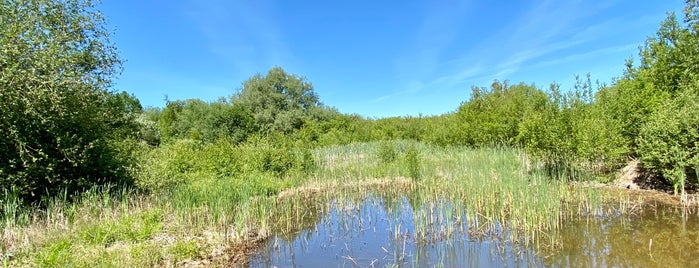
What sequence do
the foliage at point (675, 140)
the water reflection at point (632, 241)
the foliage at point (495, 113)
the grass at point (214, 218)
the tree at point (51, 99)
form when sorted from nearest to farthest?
the water reflection at point (632, 241)
the grass at point (214, 218)
the tree at point (51, 99)
the foliage at point (675, 140)
the foliage at point (495, 113)

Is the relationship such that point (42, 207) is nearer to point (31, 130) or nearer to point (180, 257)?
point (31, 130)

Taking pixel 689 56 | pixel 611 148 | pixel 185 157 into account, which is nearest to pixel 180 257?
pixel 185 157

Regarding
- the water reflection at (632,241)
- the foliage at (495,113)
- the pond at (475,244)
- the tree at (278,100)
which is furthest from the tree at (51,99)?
the tree at (278,100)

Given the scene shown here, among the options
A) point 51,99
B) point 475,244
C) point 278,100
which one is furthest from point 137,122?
point 278,100

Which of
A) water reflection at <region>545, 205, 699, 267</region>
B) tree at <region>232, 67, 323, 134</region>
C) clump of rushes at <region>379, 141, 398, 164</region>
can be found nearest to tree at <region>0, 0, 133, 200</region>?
water reflection at <region>545, 205, 699, 267</region>

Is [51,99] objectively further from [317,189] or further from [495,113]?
[495,113]

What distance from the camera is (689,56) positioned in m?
10.8

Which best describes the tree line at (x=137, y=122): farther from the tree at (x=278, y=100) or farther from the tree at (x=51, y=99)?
the tree at (x=278, y=100)

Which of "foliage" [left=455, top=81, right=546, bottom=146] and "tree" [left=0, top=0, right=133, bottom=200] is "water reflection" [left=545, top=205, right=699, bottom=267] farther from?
"tree" [left=0, top=0, right=133, bottom=200]

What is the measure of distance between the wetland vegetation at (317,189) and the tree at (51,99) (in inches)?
1.4

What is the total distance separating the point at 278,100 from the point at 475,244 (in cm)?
2891

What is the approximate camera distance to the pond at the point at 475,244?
5012 mm

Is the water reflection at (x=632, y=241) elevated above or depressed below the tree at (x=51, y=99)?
below

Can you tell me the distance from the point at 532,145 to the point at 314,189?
21.7ft
